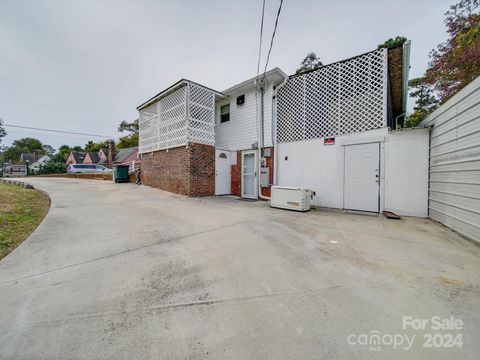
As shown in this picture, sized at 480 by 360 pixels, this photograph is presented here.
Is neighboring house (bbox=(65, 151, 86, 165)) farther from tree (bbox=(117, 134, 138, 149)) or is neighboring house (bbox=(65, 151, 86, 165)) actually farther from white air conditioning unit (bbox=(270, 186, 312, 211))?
white air conditioning unit (bbox=(270, 186, 312, 211))

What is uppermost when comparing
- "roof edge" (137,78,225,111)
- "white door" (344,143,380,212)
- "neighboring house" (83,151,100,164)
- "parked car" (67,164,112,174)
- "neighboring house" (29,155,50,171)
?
"roof edge" (137,78,225,111)

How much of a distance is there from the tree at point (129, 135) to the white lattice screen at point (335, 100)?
116 ft

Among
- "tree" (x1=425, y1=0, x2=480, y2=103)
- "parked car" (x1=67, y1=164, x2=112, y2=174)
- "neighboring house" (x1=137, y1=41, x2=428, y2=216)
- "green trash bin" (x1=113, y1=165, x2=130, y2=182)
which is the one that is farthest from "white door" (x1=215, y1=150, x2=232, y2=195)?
"parked car" (x1=67, y1=164, x2=112, y2=174)

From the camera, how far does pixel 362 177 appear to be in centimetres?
581

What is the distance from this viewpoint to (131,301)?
67.6 inches

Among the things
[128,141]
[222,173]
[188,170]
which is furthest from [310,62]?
[128,141]

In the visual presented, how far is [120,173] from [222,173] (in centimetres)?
860

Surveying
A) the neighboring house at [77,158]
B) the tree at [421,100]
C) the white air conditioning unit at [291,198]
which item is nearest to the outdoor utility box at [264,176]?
the white air conditioning unit at [291,198]

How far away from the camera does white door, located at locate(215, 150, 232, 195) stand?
8.78m

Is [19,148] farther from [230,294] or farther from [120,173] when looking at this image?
[230,294]

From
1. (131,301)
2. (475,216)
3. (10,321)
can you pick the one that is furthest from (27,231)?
(475,216)

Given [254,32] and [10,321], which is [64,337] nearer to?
[10,321]

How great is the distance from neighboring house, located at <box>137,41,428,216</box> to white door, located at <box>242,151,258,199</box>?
47mm

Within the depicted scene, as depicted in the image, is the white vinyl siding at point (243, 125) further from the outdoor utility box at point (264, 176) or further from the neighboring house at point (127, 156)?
the neighboring house at point (127, 156)
